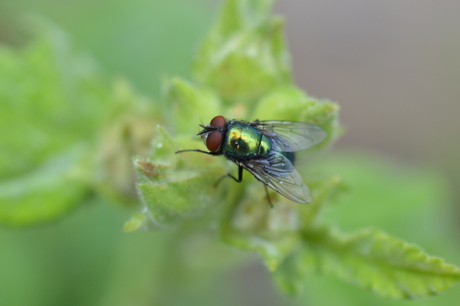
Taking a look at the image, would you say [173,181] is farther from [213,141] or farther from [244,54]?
[244,54]

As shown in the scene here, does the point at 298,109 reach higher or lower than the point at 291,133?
lower

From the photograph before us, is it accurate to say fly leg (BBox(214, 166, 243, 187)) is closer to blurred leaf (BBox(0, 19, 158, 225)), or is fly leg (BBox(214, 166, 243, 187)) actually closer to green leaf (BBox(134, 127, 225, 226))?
green leaf (BBox(134, 127, 225, 226))

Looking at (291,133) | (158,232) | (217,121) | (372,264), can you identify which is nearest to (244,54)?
(217,121)

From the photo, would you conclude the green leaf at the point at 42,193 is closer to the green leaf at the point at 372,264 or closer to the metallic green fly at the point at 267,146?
the metallic green fly at the point at 267,146

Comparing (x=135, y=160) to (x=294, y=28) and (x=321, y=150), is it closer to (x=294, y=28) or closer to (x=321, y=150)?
(x=321, y=150)

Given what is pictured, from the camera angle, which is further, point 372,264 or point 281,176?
point 281,176

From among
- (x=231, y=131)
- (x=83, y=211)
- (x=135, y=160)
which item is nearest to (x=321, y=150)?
(x=231, y=131)
